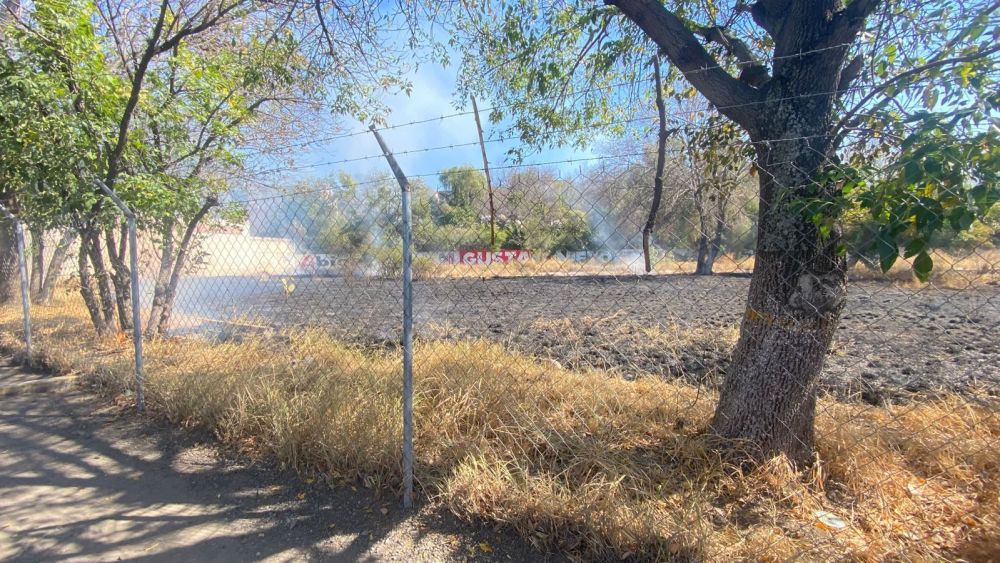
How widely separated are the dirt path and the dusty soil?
1.49 meters

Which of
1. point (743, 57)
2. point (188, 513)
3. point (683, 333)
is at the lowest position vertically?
point (188, 513)

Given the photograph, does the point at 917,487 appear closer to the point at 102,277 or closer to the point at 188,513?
the point at 188,513

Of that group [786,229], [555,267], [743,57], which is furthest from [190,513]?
[743,57]

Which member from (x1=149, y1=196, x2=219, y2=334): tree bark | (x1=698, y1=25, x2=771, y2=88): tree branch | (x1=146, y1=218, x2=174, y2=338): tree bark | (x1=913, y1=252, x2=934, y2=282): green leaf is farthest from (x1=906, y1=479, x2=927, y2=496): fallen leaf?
(x1=146, y1=218, x2=174, y2=338): tree bark

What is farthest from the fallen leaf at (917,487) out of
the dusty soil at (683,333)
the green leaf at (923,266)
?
the green leaf at (923,266)

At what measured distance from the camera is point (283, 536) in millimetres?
2154

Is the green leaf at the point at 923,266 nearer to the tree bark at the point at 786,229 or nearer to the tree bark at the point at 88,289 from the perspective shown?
the tree bark at the point at 786,229

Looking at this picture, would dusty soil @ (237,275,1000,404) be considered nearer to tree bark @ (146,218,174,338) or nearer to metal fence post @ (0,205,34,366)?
tree bark @ (146,218,174,338)

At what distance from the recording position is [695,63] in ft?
7.72

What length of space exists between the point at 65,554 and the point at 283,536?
3.02 feet

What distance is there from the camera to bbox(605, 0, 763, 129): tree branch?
228 centimetres

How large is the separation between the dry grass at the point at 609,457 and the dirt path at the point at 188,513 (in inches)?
5.7

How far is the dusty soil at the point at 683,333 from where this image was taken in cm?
408

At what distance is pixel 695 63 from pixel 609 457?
2085 millimetres
